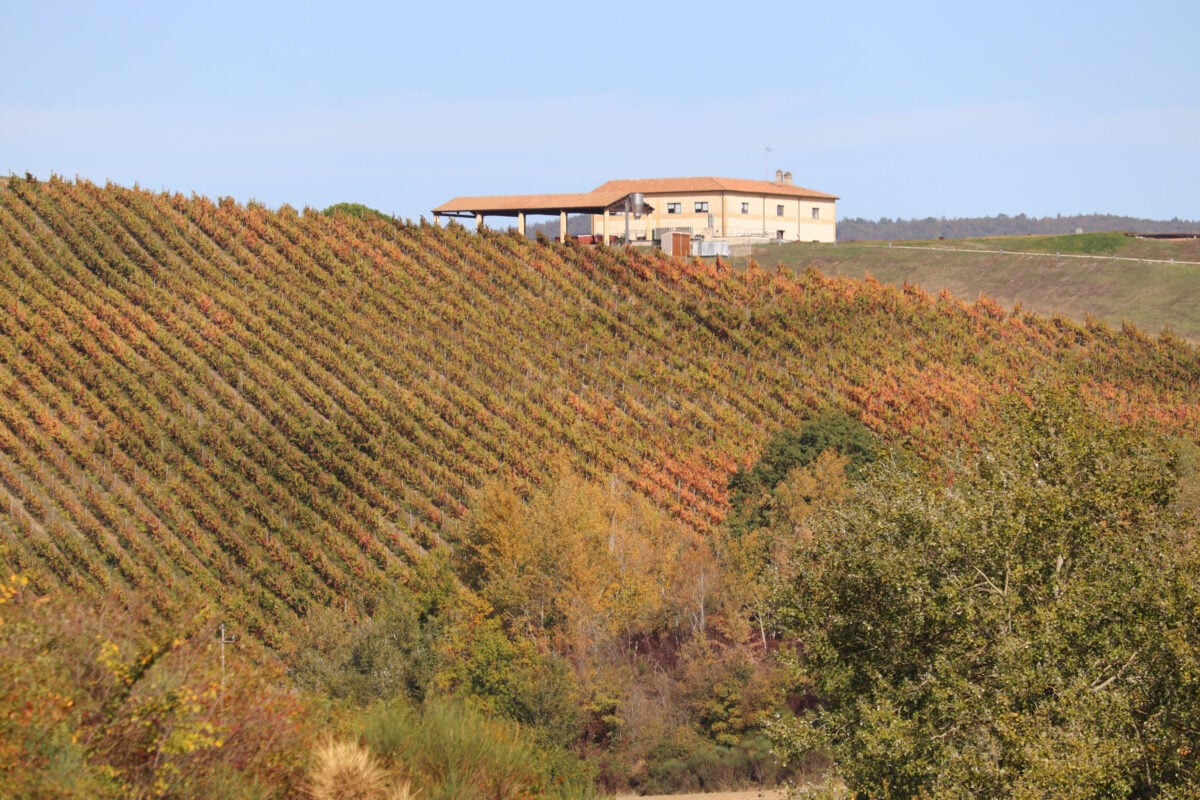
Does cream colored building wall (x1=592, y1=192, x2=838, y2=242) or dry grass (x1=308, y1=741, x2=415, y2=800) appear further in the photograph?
cream colored building wall (x1=592, y1=192, x2=838, y2=242)

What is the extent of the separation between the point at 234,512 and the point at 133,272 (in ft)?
53.9

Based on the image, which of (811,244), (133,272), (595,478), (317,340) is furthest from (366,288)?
(811,244)

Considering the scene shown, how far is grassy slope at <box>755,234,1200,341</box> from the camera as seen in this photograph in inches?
2849

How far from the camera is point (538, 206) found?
7781 centimetres

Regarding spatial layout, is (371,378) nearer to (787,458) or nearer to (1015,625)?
(787,458)

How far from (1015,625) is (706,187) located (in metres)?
75.1

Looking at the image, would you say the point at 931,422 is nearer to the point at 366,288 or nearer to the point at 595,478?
the point at 595,478

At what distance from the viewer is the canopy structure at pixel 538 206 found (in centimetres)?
7725

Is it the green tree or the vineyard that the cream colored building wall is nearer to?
the vineyard

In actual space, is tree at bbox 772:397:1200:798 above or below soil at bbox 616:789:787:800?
above

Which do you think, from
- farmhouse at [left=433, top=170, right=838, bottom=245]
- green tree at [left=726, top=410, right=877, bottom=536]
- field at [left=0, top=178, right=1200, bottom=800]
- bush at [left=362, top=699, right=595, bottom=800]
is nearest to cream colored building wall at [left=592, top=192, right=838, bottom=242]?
farmhouse at [left=433, top=170, right=838, bottom=245]

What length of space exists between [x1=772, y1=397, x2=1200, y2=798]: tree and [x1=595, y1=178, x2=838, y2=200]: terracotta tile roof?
Answer: 70.2 m

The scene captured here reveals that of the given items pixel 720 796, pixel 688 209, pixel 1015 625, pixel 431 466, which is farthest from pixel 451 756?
pixel 688 209

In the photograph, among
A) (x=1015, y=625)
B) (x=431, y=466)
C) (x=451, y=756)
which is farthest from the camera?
(x=431, y=466)
